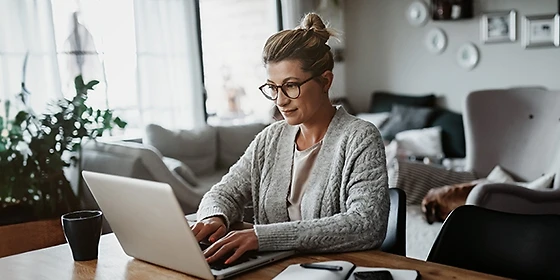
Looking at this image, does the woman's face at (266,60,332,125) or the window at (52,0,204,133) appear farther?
the window at (52,0,204,133)

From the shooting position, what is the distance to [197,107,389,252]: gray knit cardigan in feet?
5.05

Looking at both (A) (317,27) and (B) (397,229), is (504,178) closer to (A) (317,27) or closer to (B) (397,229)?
(B) (397,229)

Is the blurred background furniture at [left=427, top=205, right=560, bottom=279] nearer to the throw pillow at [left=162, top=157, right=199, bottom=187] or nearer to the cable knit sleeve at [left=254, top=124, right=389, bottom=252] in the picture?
the cable knit sleeve at [left=254, top=124, right=389, bottom=252]

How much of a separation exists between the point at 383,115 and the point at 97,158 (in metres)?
2.94

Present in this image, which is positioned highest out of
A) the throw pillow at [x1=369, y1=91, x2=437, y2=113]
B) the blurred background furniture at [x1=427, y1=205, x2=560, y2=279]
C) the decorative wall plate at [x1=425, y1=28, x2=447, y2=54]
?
the decorative wall plate at [x1=425, y1=28, x2=447, y2=54]

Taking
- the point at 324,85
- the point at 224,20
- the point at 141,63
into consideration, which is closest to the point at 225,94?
the point at 224,20

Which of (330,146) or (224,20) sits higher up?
(224,20)

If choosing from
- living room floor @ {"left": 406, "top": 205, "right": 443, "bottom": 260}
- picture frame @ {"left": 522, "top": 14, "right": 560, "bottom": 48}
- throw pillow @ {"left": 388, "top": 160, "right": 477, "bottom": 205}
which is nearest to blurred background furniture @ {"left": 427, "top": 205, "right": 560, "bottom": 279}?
living room floor @ {"left": 406, "top": 205, "right": 443, "bottom": 260}

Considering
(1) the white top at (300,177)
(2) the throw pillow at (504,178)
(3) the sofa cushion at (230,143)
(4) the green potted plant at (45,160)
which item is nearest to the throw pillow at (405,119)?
(3) the sofa cushion at (230,143)

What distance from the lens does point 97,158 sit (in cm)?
398

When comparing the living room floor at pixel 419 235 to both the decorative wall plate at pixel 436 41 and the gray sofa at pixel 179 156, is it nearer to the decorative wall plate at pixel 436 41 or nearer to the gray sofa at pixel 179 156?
the gray sofa at pixel 179 156

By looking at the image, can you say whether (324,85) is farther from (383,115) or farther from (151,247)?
(383,115)

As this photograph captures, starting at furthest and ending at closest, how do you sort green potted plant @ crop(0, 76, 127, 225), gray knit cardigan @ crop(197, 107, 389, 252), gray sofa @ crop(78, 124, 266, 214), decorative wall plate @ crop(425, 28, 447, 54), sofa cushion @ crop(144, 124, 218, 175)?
decorative wall plate @ crop(425, 28, 447, 54) → sofa cushion @ crop(144, 124, 218, 175) → gray sofa @ crop(78, 124, 266, 214) → green potted plant @ crop(0, 76, 127, 225) → gray knit cardigan @ crop(197, 107, 389, 252)

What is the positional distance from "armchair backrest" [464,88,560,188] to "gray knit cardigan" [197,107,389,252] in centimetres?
235
